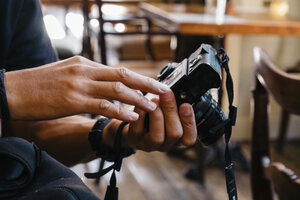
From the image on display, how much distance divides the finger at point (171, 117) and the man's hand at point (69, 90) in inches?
2.0

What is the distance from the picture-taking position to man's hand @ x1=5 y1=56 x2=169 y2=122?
0.53m

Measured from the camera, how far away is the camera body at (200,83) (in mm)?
572

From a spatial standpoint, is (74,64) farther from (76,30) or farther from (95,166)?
(76,30)

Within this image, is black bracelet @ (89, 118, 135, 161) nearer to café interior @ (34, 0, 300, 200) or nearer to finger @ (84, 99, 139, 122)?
finger @ (84, 99, 139, 122)

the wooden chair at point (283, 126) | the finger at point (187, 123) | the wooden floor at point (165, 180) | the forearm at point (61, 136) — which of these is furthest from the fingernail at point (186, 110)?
the wooden chair at point (283, 126)

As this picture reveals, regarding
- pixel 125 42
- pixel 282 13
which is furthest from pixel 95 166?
pixel 282 13

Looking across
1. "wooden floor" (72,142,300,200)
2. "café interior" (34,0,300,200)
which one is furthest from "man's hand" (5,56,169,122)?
"wooden floor" (72,142,300,200)

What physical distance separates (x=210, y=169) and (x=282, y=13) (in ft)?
2.98

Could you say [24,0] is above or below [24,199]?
above

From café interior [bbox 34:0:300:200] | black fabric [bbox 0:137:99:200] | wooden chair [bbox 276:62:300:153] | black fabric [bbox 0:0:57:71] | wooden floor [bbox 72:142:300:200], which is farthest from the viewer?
wooden chair [bbox 276:62:300:153]

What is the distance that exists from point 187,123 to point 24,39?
0.39 m

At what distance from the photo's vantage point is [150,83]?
55cm

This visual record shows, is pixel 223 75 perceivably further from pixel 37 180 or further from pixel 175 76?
pixel 37 180

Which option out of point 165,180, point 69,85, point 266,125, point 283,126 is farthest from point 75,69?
point 283,126
